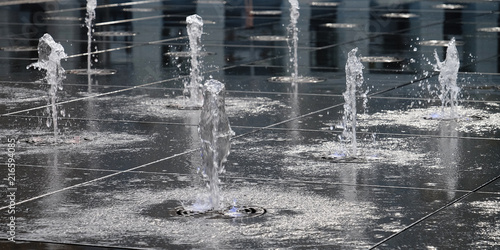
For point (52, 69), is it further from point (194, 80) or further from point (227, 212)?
point (227, 212)

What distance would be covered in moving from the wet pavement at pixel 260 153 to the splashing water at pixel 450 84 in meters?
0.11

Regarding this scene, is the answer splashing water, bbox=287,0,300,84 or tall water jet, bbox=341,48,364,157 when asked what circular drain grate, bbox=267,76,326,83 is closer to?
splashing water, bbox=287,0,300,84

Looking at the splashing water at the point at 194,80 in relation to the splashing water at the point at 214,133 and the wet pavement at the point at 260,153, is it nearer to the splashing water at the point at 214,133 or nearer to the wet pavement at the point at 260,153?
the wet pavement at the point at 260,153

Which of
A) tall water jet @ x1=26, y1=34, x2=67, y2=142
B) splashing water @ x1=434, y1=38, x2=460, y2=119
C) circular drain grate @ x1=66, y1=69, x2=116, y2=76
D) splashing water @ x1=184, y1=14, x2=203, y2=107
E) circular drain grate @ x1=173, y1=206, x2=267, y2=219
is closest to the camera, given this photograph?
circular drain grate @ x1=173, y1=206, x2=267, y2=219

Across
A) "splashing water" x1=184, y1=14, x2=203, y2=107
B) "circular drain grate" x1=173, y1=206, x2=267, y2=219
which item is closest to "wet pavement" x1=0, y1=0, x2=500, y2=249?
"circular drain grate" x1=173, y1=206, x2=267, y2=219

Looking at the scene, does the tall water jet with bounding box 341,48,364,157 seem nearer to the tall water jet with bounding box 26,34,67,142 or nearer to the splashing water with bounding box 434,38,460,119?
the splashing water with bounding box 434,38,460,119

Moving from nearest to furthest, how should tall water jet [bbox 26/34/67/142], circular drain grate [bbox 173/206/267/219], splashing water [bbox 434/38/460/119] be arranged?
circular drain grate [bbox 173/206/267/219] < tall water jet [bbox 26/34/67/142] < splashing water [bbox 434/38/460/119]

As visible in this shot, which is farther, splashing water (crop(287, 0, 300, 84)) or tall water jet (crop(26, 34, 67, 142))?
splashing water (crop(287, 0, 300, 84))

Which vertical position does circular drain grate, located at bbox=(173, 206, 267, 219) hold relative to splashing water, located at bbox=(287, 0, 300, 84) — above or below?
below

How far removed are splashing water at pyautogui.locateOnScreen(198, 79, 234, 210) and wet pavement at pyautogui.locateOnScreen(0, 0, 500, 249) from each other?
195mm

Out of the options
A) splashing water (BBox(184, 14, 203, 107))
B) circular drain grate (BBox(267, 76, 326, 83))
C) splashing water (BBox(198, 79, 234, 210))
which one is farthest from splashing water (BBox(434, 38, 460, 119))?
splashing water (BBox(198, 79, 234, 210))

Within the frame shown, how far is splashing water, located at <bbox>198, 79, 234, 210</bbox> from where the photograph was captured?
20.5 feet

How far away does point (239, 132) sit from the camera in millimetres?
9023

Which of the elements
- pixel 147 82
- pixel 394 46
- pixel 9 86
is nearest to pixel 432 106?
pixel 147 82
